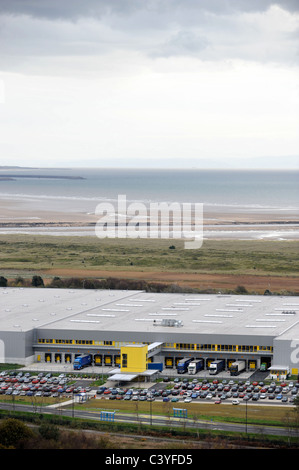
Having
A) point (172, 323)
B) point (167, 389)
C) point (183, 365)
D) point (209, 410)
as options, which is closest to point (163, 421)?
point (209, 410)

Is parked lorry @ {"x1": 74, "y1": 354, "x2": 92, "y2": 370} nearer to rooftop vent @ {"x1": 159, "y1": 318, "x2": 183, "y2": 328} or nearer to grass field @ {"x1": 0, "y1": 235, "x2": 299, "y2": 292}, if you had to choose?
rooftop vent @ {"x1": 159, "y1": 318, "x2": 183, "y2": 328}

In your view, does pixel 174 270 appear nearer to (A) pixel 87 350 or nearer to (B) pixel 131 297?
(B) pixel 131 297

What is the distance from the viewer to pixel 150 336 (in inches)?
1641

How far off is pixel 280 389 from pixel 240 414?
427cm

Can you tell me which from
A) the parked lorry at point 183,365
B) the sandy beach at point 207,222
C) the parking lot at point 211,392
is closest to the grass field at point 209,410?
the parking lot at point 211,392

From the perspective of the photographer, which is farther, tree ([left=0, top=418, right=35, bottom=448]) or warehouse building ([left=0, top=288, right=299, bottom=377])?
warehouse building ([left=0, top=288, right=299, bottom=377])

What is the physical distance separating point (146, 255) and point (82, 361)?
44.1 meters

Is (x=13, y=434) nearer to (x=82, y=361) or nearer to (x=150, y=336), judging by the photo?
(x=82, y=361)

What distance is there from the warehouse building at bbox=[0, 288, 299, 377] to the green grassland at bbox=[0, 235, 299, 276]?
2532cm

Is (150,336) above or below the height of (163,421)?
above

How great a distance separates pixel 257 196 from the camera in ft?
654

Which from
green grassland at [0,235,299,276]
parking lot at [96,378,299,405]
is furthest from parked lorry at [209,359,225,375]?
green grassland at [0,235,299,276]

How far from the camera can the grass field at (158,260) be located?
69.3m

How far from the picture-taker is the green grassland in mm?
75188
